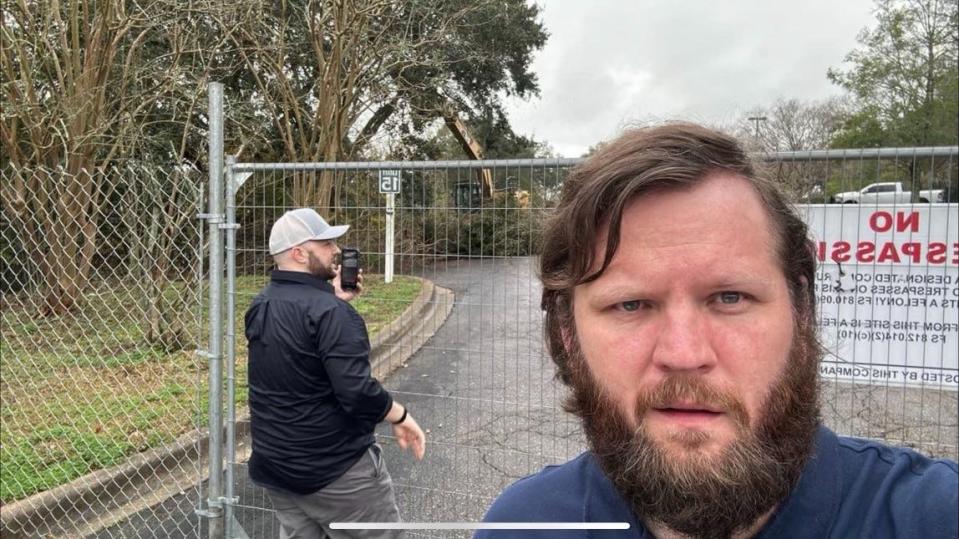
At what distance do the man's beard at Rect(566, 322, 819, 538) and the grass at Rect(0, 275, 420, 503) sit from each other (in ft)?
6.76

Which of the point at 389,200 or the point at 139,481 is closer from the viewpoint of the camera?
the point at 389,200

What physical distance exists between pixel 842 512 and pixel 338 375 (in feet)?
6.47

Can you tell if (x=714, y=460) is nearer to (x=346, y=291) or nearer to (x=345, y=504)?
(x=345, y=504)

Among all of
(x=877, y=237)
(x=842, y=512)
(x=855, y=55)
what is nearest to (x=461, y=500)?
(x=877, y=237)

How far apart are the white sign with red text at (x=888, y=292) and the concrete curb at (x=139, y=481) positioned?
1569 millimetres

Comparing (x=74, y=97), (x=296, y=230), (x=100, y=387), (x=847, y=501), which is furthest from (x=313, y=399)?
(x=74, y=97)

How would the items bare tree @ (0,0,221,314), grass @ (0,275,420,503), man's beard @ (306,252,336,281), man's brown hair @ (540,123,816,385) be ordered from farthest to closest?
1. bare tree @ (0,0,221,314)
2. grass @ (0,275,420,503)
3. man's beard @ (306,252,336,281)
4. man's brown hair @ (540,123,816,385)

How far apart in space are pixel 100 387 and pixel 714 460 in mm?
5944

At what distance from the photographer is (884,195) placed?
7.41ft

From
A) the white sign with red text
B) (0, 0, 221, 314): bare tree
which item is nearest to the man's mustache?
the white sign with red text

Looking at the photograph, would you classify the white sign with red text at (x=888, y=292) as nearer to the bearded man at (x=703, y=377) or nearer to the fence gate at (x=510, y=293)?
the fence gate at (x=510, y=293)

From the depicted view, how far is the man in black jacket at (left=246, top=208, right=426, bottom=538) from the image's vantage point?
103 inches

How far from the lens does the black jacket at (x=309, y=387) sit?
2.59 metres

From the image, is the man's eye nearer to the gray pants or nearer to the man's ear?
the man's ear
